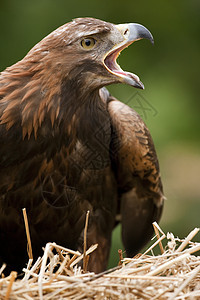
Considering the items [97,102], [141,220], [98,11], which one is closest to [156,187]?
[141,220]

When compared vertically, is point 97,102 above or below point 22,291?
above

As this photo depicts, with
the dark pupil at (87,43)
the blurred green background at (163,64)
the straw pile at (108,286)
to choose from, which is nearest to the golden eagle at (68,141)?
the dark pupil at (87,43)

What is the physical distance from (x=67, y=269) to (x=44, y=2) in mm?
3861

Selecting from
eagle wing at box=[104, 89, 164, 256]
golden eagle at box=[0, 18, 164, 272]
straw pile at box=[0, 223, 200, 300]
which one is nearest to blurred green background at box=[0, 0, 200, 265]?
eagle wing at box=[104, 89, 164, 256]

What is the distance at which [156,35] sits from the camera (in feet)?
21.8

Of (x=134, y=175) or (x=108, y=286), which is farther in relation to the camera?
(x=134, y=175)

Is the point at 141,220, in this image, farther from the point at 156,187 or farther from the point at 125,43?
the point at 125,43

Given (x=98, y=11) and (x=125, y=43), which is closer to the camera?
(x=125, y=43)

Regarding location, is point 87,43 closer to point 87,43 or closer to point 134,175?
point 87,43

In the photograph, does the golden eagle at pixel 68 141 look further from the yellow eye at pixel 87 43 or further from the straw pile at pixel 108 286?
the straw pile at pixel 108 286

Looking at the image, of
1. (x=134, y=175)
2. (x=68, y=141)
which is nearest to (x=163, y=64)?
(x=134, y=175)

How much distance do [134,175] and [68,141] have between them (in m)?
0.82

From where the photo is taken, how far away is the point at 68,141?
3602mm

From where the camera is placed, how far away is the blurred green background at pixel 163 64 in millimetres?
6211
